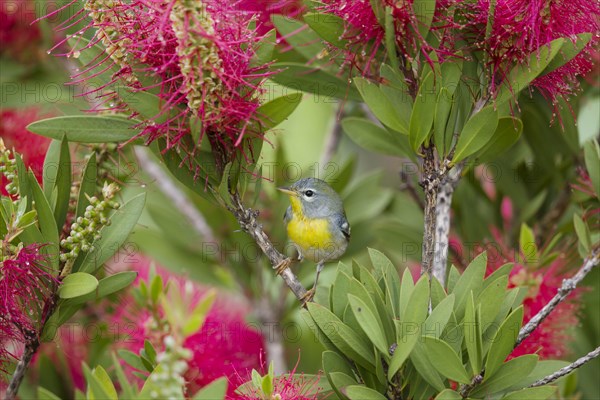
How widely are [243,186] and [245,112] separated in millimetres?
179

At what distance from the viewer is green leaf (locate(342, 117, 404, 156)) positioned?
6.52 ft

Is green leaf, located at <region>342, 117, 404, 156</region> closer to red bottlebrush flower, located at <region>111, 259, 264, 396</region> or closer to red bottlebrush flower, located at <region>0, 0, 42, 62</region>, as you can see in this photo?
red bottlebrush flower, located at <region>111, 259, 264, 396</region>

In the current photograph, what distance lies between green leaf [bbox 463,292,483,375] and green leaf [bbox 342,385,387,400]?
179 millimetres

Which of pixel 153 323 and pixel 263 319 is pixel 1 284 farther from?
pixel 263 319

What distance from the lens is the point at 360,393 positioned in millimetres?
1312

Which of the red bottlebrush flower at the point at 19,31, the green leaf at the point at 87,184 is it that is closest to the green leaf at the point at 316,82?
the green leaf at the point at 87,184

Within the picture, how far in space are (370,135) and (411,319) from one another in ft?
2.49

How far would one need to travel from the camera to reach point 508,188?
240 cm

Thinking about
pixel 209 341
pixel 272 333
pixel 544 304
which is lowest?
pixel 272 333

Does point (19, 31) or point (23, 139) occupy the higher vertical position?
point (19, 31)

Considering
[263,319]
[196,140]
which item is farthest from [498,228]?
[196,140]

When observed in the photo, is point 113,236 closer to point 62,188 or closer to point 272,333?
point 62,188

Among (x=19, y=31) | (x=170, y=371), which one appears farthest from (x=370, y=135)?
(x=19, y=31)

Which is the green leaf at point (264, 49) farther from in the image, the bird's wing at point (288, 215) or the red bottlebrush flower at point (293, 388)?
the bird's wing at point (288, 215)
